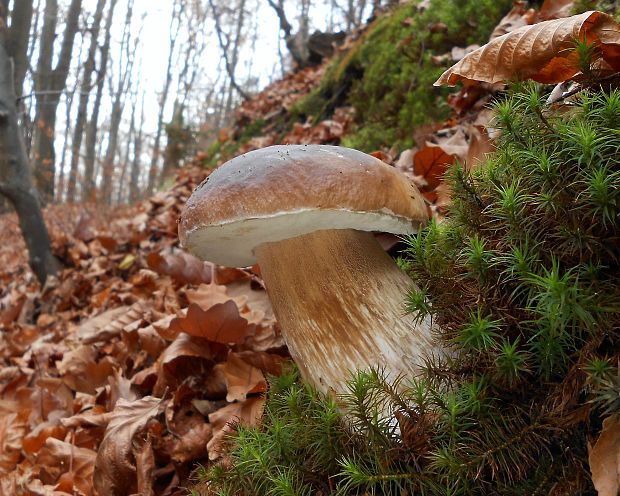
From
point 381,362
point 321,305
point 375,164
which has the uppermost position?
point 375,164

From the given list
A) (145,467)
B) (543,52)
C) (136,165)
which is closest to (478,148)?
(543,52)

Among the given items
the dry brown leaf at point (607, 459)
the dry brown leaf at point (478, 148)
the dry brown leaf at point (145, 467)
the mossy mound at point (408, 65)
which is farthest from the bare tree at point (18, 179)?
the dry brown leaf at point (607, 459)

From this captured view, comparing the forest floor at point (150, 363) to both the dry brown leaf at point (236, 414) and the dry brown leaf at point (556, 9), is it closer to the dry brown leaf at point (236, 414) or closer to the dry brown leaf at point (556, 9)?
the dry brown leaf at point (236, 414)

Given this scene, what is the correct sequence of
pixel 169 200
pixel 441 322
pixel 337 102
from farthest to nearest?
pixel 169 200 → pixel 337 102 → pixel 441 322

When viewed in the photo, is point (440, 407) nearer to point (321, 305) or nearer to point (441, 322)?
point (441, 322)

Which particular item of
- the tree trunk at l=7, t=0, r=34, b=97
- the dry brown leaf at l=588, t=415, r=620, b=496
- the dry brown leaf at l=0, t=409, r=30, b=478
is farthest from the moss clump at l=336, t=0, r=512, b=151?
the tree trunk at l=7, t=0, r=34, b=97

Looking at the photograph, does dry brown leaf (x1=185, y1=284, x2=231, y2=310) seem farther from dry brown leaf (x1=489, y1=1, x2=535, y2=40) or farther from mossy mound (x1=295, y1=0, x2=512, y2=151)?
dry brown leaf (x1=489, y1=1, x2=535, y2=40)

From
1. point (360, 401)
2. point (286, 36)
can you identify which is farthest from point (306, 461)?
point (286, 36)
